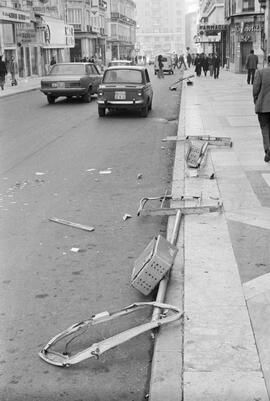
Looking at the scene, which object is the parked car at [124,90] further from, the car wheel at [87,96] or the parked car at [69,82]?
the car wheel at [87,96]

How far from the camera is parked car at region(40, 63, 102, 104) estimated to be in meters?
23.2

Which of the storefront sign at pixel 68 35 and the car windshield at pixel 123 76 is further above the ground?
the storefront sign at pixel 68 35

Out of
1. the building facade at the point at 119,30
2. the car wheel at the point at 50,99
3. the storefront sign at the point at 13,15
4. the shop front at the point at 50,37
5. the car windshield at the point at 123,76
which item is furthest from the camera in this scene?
the building facade at the point at 119,30

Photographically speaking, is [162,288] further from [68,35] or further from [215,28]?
[68,35]

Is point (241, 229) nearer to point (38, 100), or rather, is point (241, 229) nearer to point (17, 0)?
point (38, 100)

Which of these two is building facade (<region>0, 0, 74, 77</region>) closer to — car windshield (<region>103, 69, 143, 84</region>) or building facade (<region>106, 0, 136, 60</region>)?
car windshield (<region>103, 69, 143, 84</region>)

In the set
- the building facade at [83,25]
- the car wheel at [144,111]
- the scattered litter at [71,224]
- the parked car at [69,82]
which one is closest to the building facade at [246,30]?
the parked car at [69,82]

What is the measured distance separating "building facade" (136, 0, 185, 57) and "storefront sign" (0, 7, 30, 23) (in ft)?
484

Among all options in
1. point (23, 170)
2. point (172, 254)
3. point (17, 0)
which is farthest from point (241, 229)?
point (17, 0)

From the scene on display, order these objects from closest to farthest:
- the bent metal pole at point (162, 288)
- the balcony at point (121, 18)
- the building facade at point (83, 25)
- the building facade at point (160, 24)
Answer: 1. the bent metal pole at point (162, 288)
2. the building facade at point (83, 25)
3. the balcony at point (121, 18)
4. the building facade at point (160, 24)

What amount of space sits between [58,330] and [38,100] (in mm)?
22833

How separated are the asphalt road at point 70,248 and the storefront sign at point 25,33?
33.0 m

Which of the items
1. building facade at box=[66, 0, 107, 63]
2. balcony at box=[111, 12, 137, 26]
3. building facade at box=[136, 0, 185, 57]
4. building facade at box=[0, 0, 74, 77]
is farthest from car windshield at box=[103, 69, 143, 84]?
building facade at box=[136, 0, 185, 57]

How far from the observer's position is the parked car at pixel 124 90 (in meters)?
18.0
